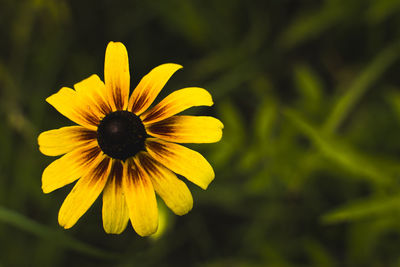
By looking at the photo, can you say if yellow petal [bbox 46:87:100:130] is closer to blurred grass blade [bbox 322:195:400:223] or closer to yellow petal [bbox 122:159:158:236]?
yellow petal [bbox 122:159:158:236]

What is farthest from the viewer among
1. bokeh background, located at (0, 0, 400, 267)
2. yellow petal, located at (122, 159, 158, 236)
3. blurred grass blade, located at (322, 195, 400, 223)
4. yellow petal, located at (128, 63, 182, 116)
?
bokeh background, located at (0, 0, 400, 267)

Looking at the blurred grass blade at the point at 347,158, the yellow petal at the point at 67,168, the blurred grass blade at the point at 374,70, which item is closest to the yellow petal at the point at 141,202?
the yellow petal at the point at 67,168

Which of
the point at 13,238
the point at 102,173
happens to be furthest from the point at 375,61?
the point at 13,238

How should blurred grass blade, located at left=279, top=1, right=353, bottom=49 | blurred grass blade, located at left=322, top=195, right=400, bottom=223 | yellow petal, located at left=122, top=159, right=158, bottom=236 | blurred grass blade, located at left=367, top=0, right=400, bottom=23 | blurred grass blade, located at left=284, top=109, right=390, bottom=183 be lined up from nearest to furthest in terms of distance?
yellow petal, located at left=122, top=159, right=158, bottom=236 < blurred grass blade, located at left=322, top=195, right=400, bottom=223 < blurred grass blade, located at left=284, top=109, right=390, bottom=183 < blurred grass blade, located at left=367, top=0, right=400, bottom=23 < blurred grass blade, located at left=279, top=1, right=353, bottom=49

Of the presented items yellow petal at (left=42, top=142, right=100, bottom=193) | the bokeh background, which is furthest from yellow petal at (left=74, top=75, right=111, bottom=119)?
the bokeh background

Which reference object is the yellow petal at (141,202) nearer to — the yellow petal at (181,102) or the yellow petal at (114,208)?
the yellow petal at (114,208)

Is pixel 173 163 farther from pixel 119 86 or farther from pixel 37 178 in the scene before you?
pixel 37 178

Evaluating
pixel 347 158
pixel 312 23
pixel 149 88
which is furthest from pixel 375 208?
pixel 312 23

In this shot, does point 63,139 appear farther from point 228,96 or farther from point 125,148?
point 228,96
